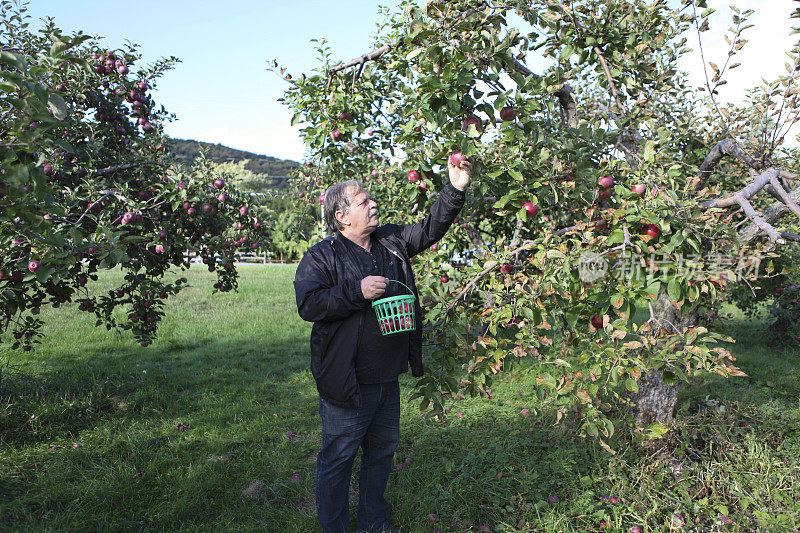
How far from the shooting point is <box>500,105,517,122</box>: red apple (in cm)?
234

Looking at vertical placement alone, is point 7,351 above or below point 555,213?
below

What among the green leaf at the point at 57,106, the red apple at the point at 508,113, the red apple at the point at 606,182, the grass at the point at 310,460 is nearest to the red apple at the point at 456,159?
the red apple at the point at 508,113

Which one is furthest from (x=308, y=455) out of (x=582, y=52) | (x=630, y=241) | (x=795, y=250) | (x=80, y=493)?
(x=795, y=250)

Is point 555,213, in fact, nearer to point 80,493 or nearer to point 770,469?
point 770,469

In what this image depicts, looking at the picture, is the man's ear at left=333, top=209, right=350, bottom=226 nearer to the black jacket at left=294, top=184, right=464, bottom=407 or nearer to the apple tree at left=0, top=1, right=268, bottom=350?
the black jacket at left=294, top=184, right=464, bottom=407

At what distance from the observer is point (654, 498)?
2758 millimetres

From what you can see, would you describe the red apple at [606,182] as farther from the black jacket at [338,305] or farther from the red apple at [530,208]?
the black jacket at [338,305]

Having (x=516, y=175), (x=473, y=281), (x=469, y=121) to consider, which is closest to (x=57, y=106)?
(x=469, y=121)

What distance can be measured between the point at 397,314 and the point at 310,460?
199 centimetres

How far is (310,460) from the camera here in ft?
11.7

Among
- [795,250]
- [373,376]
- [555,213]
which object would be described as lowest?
[373,376]

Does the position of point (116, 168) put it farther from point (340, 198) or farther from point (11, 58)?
point (11, 58)

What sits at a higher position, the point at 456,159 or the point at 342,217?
the point at 456,159

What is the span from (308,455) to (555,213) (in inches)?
95.7
